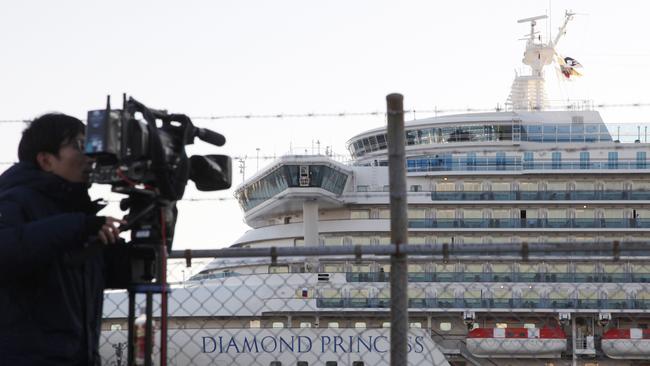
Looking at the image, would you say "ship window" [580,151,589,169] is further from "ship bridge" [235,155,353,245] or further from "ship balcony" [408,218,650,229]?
"ship bridge" [235,155,353,245]

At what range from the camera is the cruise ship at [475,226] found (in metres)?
28.6

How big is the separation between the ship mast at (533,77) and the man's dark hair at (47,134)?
32.7m

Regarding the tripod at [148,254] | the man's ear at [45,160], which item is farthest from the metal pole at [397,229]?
the man's ear at [45,160]

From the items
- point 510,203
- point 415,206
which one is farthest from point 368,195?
point 510,203

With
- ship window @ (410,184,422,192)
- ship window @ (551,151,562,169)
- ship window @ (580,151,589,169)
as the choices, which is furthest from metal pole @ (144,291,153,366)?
ship window @ (580,151,589,169)

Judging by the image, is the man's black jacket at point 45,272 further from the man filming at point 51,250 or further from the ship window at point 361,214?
the ship window at point 361,214

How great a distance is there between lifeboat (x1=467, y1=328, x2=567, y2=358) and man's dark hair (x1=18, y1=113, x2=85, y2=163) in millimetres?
22343

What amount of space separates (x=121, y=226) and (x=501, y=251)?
184 cm

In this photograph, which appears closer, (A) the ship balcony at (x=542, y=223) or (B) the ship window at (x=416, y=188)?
(A) the ship balcony at (x=542, y=223)

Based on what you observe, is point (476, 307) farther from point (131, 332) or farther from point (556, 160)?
point (131, 332)

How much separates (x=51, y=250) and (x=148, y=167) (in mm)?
606

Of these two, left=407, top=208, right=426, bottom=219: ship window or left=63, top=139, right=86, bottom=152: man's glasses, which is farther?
left=407, top=208, right=426, bottom=219: ship window

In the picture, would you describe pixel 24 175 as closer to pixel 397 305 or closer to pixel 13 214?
pixel 13 214

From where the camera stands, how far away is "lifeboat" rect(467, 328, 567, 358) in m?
26.8
